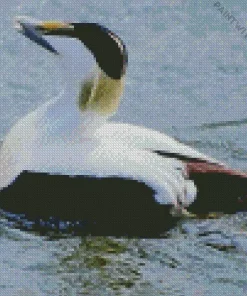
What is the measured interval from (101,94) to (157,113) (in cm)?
175

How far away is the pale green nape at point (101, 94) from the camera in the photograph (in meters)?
6.84

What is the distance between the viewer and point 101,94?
687 cm

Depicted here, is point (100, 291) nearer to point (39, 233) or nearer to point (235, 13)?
point (39, 233)

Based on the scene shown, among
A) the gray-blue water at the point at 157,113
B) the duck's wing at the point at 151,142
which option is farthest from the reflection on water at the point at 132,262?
the duck's wing at the point at 151,142

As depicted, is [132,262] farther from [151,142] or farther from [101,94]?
[101,94]

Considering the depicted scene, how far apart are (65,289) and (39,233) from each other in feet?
2.66

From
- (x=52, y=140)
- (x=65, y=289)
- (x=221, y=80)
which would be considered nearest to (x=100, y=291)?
(x=65, y=289)

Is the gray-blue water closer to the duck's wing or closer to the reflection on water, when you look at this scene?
the reflection on water

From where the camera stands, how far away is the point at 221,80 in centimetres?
926

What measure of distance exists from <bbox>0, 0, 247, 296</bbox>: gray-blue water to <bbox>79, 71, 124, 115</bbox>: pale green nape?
0.77 meters

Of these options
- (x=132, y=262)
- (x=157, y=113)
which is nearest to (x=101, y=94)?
(x=132, y=262)

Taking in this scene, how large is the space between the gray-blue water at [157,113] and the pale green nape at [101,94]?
0.77m

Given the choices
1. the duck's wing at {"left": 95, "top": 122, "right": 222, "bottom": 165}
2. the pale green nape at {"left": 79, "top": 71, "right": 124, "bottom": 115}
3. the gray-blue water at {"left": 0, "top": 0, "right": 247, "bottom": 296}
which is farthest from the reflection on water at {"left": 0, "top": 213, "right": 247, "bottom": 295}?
the pale green nape at {"left": 79, "top": 71, "right": 124, "bottom": 115}

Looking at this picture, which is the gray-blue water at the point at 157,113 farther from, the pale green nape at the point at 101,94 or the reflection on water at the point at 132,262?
the pale green nape at the point at 101,94
